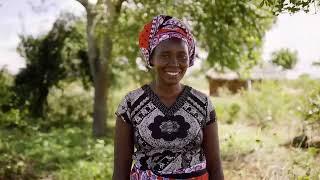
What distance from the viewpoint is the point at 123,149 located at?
2301 mm

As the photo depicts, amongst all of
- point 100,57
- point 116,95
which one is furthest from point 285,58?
point 100,57

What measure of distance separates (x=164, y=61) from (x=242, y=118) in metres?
14.7

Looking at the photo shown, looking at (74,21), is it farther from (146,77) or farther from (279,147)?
(279,147)

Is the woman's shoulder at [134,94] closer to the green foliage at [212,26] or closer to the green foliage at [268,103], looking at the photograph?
the green foliage at [212,26]

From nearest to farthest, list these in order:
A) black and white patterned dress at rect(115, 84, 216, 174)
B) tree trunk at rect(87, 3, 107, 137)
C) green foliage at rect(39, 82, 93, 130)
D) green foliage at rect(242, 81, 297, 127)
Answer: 1. black and white patterned dress at rect(115, 84, 216, 174)
2. tree trunk at rect(87, 3, 107, 137)
3. green foliage at rect(242, 81, 297, 127)
4. green foliage at rect(39, 82, 93, 130)

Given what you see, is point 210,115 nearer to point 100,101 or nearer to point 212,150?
point 212,150

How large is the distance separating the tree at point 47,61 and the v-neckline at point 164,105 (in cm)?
1684

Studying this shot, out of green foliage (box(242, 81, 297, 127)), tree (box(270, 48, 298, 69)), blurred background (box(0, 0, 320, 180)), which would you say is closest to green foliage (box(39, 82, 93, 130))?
blurred background (box(0, 0, 320, 180))

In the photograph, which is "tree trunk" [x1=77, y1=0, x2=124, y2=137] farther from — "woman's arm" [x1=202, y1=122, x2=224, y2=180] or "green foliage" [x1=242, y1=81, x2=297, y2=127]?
"woman's arm" [x1=202, y1=122, x2=224, y2=180]

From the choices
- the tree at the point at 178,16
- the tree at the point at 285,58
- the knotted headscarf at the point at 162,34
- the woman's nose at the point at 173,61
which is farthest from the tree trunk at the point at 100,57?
the tree at the point at 285,58

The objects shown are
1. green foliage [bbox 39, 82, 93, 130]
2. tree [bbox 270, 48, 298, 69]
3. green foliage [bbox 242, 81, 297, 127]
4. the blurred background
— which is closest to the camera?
the blurred background

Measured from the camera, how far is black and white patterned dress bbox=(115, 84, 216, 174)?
2.23m

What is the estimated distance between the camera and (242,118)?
16.7m

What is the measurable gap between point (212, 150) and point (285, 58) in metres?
48.6
